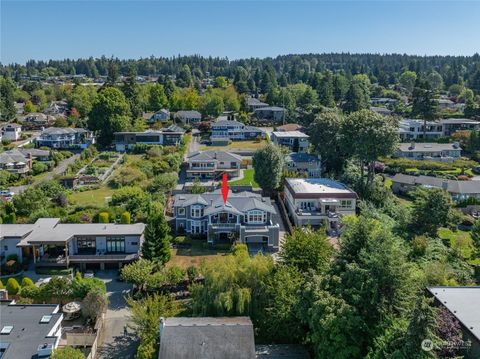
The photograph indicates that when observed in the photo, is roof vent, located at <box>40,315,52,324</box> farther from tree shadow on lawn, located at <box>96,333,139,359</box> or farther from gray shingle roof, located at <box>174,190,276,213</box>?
gray shingle roof, located at <box>174,190,276,213</box>

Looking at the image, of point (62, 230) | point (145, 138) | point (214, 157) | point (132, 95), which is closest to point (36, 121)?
point (132, 95)

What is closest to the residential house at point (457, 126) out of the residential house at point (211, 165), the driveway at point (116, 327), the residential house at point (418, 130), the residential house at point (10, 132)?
the residential house at point (418, 130)

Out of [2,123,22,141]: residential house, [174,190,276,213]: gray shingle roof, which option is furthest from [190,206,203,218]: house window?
[2,123,22,141]: residential house

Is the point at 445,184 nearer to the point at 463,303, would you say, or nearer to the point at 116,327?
the point at 463,303

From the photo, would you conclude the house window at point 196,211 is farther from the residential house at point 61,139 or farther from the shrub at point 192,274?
the residential house at point 61,139

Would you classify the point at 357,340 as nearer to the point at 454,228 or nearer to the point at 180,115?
the point at 454,228
